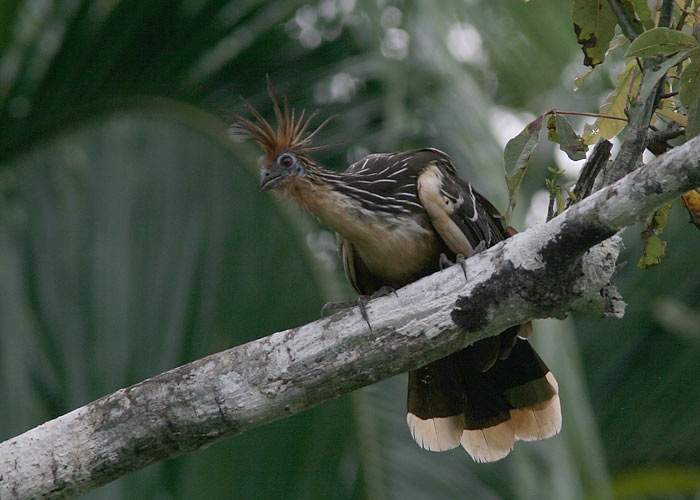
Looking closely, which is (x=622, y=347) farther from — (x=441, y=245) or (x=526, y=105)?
(x=441, y=245)

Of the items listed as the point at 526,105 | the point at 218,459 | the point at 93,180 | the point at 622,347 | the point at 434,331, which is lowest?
the point at 434,331

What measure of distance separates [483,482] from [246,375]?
6.30 ft

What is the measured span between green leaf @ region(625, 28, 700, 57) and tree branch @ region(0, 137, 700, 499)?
59cm

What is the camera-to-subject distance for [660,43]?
274cm

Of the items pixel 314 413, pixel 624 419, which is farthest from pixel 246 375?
pixel 624 419

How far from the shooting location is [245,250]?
207 inches

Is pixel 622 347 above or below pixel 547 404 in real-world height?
above

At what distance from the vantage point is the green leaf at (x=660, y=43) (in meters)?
2.72

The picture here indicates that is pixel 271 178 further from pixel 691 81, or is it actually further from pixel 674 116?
pixel 691 81

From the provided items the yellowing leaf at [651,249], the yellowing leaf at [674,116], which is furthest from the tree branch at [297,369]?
the yellowing leaf at [674,116]

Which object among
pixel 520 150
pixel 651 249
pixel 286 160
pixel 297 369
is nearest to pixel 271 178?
pixel 286 160

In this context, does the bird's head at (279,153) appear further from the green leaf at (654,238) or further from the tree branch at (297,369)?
the green leaf at (654,238)

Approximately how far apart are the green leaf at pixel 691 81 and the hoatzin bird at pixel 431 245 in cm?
123

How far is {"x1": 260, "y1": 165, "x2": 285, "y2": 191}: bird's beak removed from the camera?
13.0 feet
